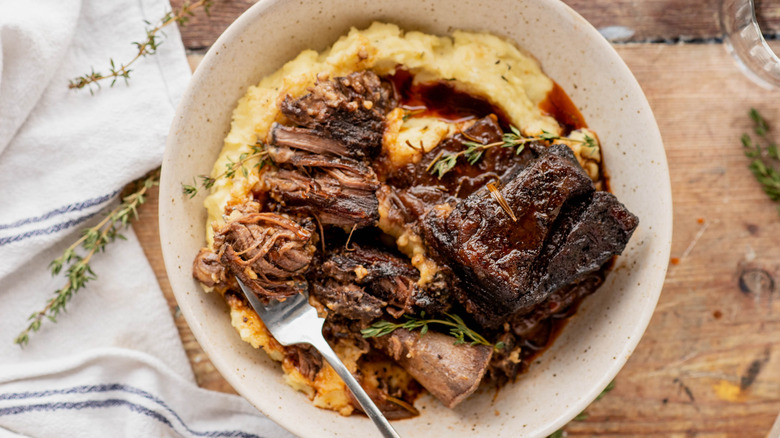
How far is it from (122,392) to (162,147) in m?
1.75

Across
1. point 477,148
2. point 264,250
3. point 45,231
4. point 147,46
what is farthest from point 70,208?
point 477,148

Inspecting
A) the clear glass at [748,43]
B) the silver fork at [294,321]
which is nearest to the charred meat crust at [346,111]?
the silver fork at [294,321]

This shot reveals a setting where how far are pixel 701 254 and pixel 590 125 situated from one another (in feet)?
4.67

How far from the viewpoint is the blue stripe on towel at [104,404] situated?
4180 millimetres

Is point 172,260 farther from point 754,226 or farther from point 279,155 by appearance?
point 754,226

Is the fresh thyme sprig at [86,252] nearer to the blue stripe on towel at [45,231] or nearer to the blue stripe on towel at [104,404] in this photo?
the blue stripe on towel at [45,231]

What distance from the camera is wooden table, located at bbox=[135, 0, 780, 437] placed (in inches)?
178

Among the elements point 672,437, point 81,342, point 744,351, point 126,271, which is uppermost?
point 126,271

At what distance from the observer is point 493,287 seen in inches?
138

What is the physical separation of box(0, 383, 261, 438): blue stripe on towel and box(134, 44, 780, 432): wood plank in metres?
2.72

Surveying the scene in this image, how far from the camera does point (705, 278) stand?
4.55 meters

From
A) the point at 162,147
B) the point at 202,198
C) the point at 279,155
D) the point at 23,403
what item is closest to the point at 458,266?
the point at 279,155

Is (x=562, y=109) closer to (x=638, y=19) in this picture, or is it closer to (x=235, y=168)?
(x=638, y=19)

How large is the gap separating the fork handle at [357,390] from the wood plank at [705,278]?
1.76 meters
